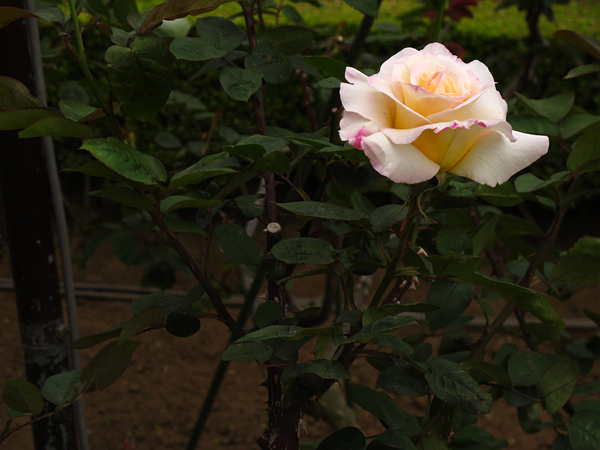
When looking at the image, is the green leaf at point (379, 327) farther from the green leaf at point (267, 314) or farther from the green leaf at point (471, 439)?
the green leaf at point (471, 439)

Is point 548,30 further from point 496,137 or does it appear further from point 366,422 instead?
point 496,137

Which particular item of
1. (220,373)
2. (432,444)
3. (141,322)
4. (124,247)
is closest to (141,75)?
(141,322)

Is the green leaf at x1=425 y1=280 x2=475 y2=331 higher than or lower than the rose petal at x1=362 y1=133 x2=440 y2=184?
lower

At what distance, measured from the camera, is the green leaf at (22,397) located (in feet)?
2.51

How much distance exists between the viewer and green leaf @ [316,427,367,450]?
736 mm

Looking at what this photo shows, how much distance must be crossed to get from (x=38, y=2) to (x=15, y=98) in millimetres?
768

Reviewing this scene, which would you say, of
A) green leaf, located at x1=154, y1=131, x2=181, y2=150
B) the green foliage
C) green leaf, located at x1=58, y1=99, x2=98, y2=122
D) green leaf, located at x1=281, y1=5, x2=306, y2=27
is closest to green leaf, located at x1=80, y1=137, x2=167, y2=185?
the green foliage

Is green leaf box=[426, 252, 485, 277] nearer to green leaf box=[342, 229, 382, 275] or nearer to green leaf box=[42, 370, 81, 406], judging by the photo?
green leaf box=[342, 229, 382, 275]

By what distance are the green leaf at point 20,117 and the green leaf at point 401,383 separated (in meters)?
0.58

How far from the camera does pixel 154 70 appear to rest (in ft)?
1.90

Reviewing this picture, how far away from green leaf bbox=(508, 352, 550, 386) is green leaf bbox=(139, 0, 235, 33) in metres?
0.74

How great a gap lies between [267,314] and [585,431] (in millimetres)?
554

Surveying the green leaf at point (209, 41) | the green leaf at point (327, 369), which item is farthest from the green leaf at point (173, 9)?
the green leaf at point (327, 369)

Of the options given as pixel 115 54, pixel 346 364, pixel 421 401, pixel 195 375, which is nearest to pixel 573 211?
pixel 421 401
